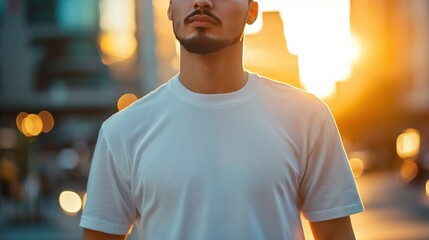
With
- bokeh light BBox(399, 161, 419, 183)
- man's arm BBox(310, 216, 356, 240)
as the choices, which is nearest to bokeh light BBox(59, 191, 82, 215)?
bokeh light BBox(399, 161, 419, 183)

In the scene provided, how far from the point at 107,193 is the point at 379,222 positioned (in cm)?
2130

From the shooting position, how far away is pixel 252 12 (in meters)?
3.88

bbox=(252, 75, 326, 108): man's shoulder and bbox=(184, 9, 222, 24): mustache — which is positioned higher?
bbox=(184, 9, 222, 24): mustache

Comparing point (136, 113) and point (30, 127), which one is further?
point (30, 127)

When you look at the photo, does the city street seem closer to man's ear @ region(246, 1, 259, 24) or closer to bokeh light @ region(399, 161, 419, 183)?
bokeh light @ region(399, 161, 419, 183)

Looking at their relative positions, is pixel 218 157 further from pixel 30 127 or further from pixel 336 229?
pixel 30 127

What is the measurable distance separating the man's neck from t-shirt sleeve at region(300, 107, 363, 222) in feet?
1.01

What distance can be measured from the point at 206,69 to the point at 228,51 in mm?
95

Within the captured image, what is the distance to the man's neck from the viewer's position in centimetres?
373

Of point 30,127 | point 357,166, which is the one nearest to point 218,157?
point 357,166

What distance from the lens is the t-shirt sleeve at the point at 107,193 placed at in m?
3.73

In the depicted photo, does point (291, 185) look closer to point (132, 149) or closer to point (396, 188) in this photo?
point (132, 149)

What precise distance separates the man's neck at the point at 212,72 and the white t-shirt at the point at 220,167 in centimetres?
3

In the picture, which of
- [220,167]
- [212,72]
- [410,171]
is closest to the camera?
[220,167]
